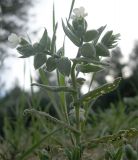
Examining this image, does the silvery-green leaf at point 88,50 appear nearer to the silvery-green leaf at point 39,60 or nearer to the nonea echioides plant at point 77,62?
the nonea echioides plant at point 77,62

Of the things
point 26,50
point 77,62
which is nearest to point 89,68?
point 77,62

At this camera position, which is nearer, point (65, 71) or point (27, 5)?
point (65, 71)

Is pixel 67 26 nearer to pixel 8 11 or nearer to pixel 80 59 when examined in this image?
pixel 80 59

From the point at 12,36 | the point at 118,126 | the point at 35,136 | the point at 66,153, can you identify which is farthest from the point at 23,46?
the point at 118,126

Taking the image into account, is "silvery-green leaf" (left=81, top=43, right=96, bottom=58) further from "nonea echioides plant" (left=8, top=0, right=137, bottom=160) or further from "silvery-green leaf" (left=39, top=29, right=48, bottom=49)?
"silvery-green leaf" (left=39, top=29, right=48, bottom=49)

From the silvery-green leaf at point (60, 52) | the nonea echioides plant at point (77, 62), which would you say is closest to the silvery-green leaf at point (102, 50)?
the nonea echioides plant at point (77, 62)
